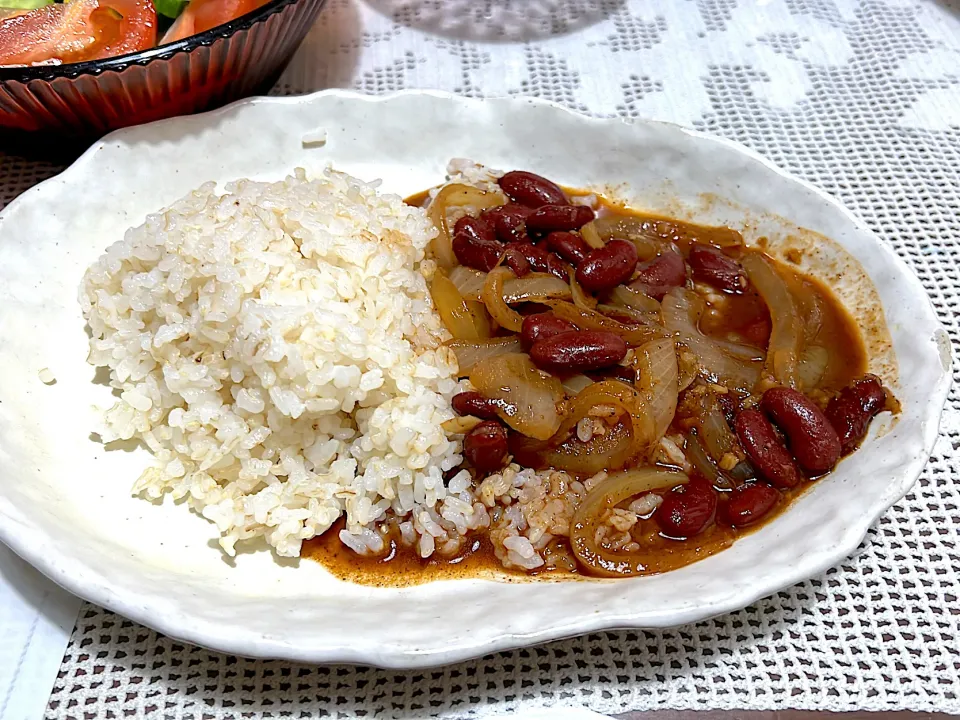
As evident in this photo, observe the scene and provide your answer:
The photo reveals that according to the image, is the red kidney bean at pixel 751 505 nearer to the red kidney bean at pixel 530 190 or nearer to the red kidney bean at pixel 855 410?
the red kidney bean at pixel 855 410

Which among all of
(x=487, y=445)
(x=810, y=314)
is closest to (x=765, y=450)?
(x=810, y=314)

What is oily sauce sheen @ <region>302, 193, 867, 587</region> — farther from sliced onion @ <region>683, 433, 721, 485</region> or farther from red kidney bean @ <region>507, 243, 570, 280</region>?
red kidney bean @ <region>507, 243, 570, 280</region>

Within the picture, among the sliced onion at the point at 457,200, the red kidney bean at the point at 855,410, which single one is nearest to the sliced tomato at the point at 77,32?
the sliced onion at the point at 457,200

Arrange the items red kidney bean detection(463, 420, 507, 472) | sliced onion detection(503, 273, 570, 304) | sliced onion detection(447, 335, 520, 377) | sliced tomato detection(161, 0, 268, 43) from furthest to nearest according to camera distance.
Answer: sliced tomato detection(161, 0, 268, 43), sliced onion detection(503, 273, 570, 304), sliced onion detection(447, 335, 520, 377), red kidney bean detection(463, 420, 507, 472)

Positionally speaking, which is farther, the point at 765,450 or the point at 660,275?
the point at 660,275

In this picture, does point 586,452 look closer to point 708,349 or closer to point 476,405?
point 476,405

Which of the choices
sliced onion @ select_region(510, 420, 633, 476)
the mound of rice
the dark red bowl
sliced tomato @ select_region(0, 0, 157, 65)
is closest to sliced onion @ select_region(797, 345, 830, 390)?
sliced onion @ select_region(510, 420, 633, 476)

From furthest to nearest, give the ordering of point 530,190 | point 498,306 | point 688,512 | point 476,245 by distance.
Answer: point 530,190, point 476,245, point 498,306, point 688,512
